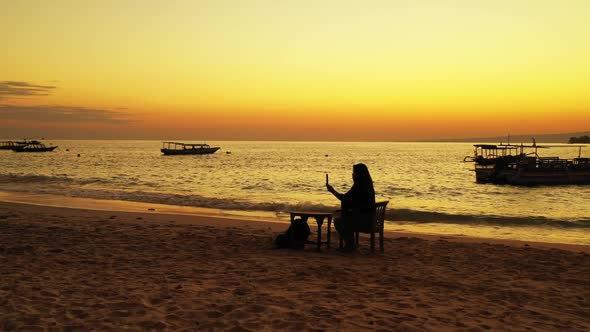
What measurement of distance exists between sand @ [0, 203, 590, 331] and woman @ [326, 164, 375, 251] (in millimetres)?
544

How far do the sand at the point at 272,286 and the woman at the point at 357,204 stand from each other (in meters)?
0.54

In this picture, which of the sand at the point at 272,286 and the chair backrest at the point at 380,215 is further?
the chair backrest at the point at 380,215

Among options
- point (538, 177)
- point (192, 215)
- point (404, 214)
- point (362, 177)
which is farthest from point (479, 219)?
point (538, 177)

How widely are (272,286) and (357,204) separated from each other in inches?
114

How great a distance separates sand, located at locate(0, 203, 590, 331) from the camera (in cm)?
518

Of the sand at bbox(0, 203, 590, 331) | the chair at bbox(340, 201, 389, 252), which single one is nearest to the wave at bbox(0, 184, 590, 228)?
the sand at bbox(0, 203, 590, 331)

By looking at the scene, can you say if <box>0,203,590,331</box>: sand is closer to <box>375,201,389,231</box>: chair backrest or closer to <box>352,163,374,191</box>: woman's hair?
<box>375,201,389,231</box>: chair backrest

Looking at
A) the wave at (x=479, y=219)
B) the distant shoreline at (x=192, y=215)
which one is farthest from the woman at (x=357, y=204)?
the wave at (x=479, y=219)

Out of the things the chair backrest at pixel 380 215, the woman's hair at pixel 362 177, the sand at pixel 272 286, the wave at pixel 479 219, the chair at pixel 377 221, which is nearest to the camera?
the sand at pixel 272 286

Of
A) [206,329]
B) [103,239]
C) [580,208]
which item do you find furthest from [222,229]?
[580,208]

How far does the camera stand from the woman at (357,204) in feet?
28.5

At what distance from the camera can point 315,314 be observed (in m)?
5.42

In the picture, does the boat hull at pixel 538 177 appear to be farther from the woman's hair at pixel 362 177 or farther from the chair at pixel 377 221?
the woman's hair at pixel 362 177

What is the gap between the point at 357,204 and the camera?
29.2 feet
